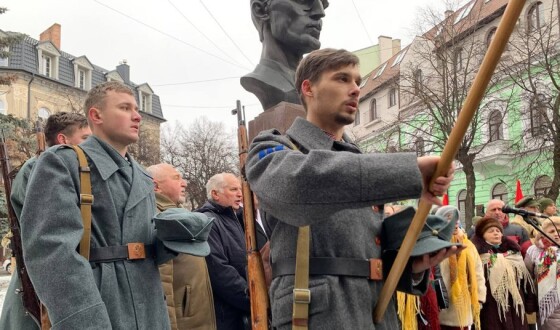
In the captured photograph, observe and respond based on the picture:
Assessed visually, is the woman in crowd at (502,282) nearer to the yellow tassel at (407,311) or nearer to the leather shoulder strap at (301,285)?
the yellow tassel at (407,311)

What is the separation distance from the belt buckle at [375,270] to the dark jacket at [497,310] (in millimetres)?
4807

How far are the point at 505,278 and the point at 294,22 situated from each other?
3694mm

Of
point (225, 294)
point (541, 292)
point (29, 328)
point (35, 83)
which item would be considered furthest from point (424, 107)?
point (35, 83)

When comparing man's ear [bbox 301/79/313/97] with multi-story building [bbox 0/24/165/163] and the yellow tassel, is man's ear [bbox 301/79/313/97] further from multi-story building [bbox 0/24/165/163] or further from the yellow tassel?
multi-story building [bbox 0/24/165/163]

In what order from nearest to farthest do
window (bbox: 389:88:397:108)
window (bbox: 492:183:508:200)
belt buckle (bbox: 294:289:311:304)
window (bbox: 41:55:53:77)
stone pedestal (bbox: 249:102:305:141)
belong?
belt buckle (bbox: 294:289:311:304), stone pedestal (bbox: 249:102:305:141), window (bbox: 492:183:508:200), window (bbox: 389:88:397:108), window (bbox: 41:55:53:77)

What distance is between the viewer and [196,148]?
1403 inches

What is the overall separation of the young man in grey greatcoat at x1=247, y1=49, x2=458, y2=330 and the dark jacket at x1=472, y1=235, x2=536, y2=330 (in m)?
4.53

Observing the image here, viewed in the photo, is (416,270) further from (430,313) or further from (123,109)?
(430,313)

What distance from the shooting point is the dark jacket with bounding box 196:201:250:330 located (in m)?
4.00

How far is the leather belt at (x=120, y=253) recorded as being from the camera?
2309mm

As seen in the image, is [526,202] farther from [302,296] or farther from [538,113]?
[538,113]

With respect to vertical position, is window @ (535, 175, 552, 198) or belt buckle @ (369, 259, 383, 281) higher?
window @ (535, 175, 552, 198)

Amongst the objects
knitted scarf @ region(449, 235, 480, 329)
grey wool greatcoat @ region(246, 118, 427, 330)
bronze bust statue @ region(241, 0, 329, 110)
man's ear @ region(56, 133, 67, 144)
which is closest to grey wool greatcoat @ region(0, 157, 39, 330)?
man's ear @ region(56, 133, 67, 144)

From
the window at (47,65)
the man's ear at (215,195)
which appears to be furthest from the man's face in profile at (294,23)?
the window at (47,65)
